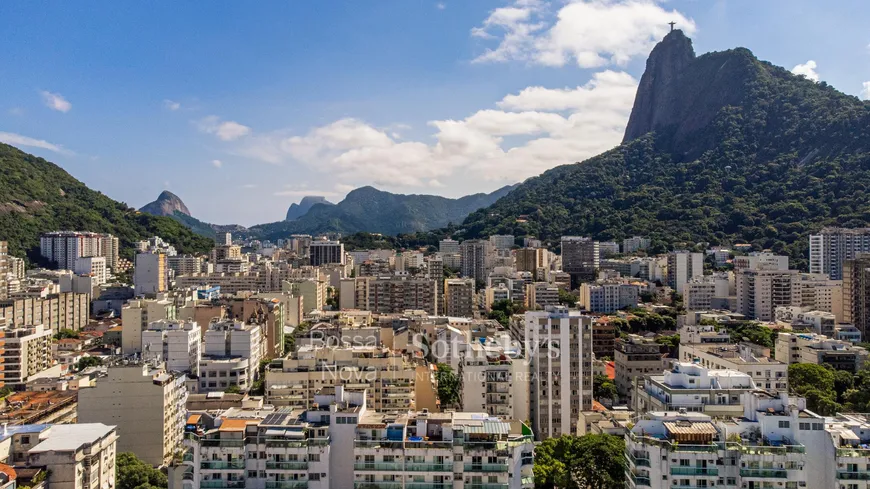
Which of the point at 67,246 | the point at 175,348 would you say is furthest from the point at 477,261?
the point at 175,348

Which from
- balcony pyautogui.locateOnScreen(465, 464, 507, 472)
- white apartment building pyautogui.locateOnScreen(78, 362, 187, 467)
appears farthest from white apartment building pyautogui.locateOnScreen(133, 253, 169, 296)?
balcony pyautogui.locateOnScreen(465, 464, 507, 472)

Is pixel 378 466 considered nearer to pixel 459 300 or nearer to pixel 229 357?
pixel 229 357

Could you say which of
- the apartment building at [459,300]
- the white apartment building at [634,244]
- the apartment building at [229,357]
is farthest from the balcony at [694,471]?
the white apartment building at [634,244]

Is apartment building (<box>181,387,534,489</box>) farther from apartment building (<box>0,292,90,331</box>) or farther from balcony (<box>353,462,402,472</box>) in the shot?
apartment building (<box>0,292,90,331</box>)

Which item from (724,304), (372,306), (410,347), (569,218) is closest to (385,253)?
(569,218)

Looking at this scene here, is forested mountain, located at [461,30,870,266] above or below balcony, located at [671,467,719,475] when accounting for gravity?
above

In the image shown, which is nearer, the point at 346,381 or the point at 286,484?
the point at 286,484

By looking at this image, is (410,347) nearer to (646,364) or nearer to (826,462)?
(646,364)
